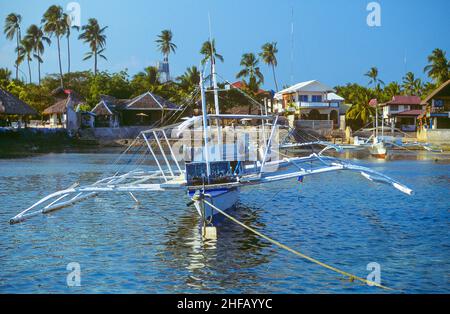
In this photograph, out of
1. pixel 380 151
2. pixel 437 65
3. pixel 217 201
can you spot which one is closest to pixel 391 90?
pixel 437 65

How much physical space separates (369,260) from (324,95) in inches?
3121

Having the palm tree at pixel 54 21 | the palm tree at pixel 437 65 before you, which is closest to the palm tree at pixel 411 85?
the palm tree at pixel 437 65

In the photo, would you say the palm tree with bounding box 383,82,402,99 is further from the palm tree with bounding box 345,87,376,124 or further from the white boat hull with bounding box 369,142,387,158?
the white boat hull with bounding box 369,142,387,158

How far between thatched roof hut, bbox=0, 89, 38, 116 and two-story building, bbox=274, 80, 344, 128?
40.1 m

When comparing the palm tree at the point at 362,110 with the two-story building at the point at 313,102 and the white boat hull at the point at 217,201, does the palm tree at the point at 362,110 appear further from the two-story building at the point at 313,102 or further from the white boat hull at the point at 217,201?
the white boat hull at the point at 217,201

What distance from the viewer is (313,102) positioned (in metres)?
95.9

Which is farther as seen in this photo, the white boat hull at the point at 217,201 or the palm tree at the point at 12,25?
the palm tree at the point at 12,25

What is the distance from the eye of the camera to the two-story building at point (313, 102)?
95188 millimetres

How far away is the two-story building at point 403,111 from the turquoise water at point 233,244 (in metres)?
63.9

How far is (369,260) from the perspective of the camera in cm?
1908

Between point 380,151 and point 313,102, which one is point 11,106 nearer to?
point 380,151

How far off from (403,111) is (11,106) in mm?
59720
